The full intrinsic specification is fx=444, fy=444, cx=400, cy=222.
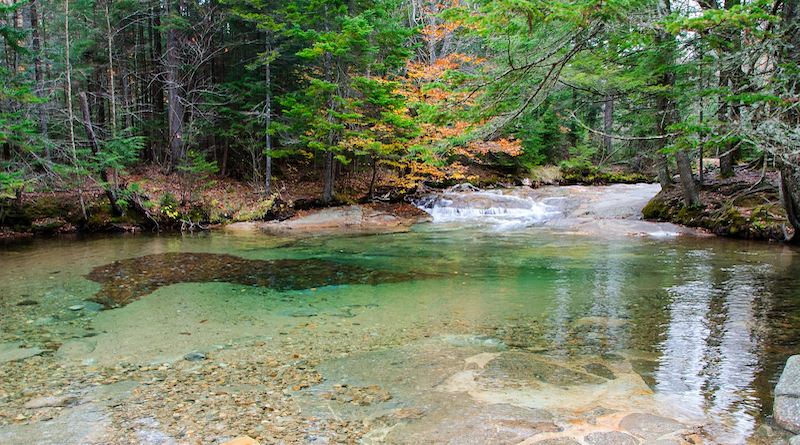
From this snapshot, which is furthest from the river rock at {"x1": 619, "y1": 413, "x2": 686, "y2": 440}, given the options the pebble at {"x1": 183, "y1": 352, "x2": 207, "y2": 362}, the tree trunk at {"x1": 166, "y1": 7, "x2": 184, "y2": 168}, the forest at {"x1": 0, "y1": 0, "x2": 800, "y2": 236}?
the tree trunk at {"x1": 166, "y1": 7, "x2": 184, "y2": 168}

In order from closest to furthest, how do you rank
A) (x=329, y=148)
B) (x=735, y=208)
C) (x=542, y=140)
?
(x=735, y=208)
(x=329, y=148)
(x=542, y=140)

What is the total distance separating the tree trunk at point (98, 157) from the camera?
12961 millimetres

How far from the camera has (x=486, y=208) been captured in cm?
1858

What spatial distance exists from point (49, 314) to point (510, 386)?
19.8 ft

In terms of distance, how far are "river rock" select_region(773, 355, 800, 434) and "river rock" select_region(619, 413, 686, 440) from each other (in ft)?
2.21

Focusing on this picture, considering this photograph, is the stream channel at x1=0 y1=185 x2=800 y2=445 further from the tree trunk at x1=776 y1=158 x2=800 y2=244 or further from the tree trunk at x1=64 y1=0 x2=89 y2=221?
the tree trunk at x1=64 y1=0 x2=89 y2=221

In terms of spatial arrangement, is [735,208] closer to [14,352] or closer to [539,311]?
[539,311]

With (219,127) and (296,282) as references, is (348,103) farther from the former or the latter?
(296,282)

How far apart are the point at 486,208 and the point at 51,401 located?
16435 millimetres

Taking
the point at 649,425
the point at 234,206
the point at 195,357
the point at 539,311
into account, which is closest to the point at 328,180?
the point at 234,206

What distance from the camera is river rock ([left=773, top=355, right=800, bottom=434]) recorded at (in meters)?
3.06

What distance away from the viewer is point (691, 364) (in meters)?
4.31

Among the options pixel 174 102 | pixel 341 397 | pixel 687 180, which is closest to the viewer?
pixel 341 397

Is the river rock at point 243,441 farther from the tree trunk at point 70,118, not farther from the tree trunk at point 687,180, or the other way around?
the tree trunk at point 687,180
